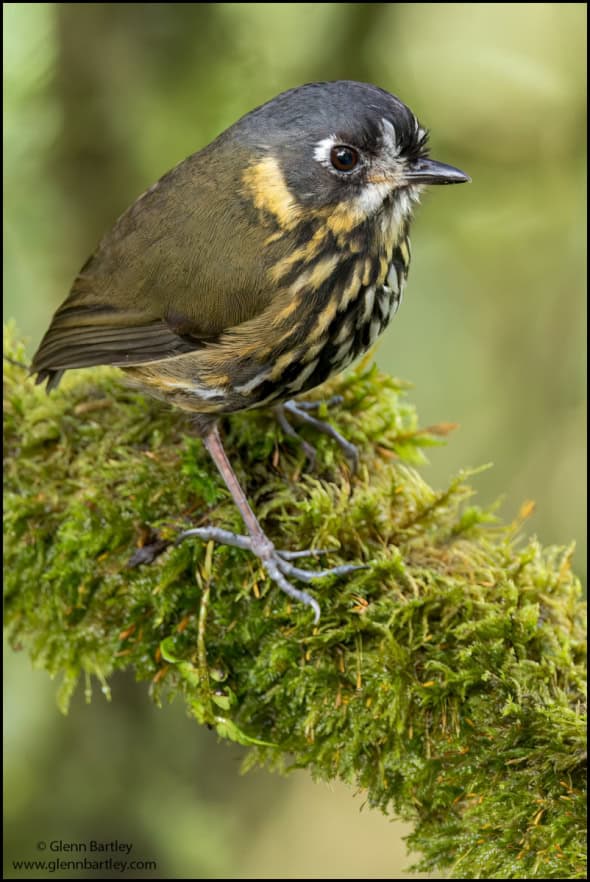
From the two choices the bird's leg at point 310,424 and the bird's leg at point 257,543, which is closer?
the bird's leg at point 257,543

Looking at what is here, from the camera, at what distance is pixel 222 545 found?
97.0 inches

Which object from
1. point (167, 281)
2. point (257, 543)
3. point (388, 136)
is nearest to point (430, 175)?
point (388, 136)

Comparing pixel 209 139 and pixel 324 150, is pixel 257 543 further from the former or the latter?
pixel 209 139

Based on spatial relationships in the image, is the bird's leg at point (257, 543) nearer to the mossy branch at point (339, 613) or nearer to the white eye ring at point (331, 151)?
the mossy branch at point (339, 613)

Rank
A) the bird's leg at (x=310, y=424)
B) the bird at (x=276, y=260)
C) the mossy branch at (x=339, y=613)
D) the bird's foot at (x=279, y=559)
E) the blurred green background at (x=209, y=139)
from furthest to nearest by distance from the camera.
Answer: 1. the blurred green background at (x=209, y=139)
2. the bird's leg at (x=310, y=424)
3. the bird at (x=276, y=260)
4. the bird's foot at (x=279, y=559)
5. the mossy branch at (x=339, y=613)

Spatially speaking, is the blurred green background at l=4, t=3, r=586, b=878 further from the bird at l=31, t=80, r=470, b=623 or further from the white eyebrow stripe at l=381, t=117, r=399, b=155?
the white eyebrow stripe at l=381, t=117, r=399, b=155

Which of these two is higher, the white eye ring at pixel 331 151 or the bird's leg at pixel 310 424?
the white eye ring at pixel 331 151

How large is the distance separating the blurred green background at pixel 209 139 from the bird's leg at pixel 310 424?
1944 mm

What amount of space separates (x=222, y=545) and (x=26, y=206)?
2.78 metres

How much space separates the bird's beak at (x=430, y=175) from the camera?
246 cm

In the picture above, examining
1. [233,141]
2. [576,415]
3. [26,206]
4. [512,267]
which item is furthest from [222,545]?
[512,267]

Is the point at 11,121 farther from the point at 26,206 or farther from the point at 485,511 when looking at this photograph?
the point at 485,511

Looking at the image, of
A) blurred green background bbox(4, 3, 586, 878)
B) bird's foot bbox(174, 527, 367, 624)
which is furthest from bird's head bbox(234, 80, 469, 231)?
blurred green background bbox(4, 3, 586, 878)

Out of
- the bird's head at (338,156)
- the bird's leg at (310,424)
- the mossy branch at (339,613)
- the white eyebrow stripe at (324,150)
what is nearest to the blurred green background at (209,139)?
the mossy branch at (339,613)
